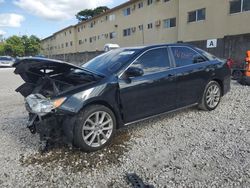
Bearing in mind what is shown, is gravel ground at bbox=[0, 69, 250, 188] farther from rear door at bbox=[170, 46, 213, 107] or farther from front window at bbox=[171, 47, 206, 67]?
front window at bbox=[171, 47, 206, 67]

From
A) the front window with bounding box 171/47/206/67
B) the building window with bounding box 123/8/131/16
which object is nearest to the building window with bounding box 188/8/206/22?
the building window with bounding box 123/8/131/16

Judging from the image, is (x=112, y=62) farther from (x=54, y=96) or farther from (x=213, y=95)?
(x=213, y=95)

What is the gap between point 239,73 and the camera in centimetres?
927

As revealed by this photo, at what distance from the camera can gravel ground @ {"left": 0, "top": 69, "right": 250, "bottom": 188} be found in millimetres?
2578

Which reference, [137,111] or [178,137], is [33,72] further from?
[178,137]

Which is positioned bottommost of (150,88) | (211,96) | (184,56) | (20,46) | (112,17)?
(211,96)

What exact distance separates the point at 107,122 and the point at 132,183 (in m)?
1.10

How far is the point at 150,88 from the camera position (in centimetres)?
370

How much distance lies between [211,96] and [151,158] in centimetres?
256

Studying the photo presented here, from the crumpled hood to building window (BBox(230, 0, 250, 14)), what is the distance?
15.6 meters

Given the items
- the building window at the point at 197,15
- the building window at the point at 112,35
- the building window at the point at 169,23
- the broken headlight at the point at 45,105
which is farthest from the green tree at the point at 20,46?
the broken headlight at the point at 45,105

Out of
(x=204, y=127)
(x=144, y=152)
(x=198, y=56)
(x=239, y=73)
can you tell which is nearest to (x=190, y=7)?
(x=239, y=73)

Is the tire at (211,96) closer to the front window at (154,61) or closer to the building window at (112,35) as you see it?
the front window at (154,61)

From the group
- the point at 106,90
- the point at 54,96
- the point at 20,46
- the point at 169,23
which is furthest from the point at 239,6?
the point at 20,46
